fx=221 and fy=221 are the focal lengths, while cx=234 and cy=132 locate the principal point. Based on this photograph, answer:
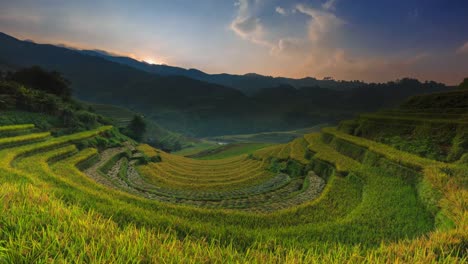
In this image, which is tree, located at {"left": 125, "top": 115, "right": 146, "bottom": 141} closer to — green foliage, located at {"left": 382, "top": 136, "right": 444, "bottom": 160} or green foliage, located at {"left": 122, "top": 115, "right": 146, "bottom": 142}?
green foliage, located at {"left": 122, "top": 115, "right": 146, "bottom": 142}

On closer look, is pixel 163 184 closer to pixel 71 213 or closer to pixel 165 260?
pixel 71 213

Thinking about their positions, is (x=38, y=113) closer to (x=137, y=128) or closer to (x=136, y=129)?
(x=136, y=129)

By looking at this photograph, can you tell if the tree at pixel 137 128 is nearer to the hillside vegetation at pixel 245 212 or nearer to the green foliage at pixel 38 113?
the green foliage at pixel 38 113

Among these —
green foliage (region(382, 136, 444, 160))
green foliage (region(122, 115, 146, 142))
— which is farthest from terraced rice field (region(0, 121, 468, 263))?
green foliage (region(122, 115, 146, 142))

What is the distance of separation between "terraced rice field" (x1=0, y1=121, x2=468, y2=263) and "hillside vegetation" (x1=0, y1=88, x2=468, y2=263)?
0.03 m

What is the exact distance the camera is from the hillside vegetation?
118 inches

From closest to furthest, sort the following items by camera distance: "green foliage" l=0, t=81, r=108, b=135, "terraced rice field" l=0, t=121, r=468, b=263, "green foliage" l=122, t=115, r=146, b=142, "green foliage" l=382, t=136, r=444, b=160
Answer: "terraced rice field" l=0, t=121, r=468, b=263 < "green foliage" l=382, t=136, r=444, b=160 < "green foliage" l=0, t=81, r=108, b=135 < "green foliage" l=122, t=115, r=146, b=142

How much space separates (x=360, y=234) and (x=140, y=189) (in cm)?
1340

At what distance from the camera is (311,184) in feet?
55.3

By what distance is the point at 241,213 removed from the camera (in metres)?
9.24

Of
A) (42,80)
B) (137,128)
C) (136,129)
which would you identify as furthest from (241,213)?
(42,80)

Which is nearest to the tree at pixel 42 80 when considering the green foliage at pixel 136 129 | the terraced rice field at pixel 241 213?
the green foliage at pixel 136 129

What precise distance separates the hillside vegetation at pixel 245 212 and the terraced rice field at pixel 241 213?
34mm

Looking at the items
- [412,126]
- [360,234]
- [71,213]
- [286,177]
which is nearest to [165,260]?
[71,213]
